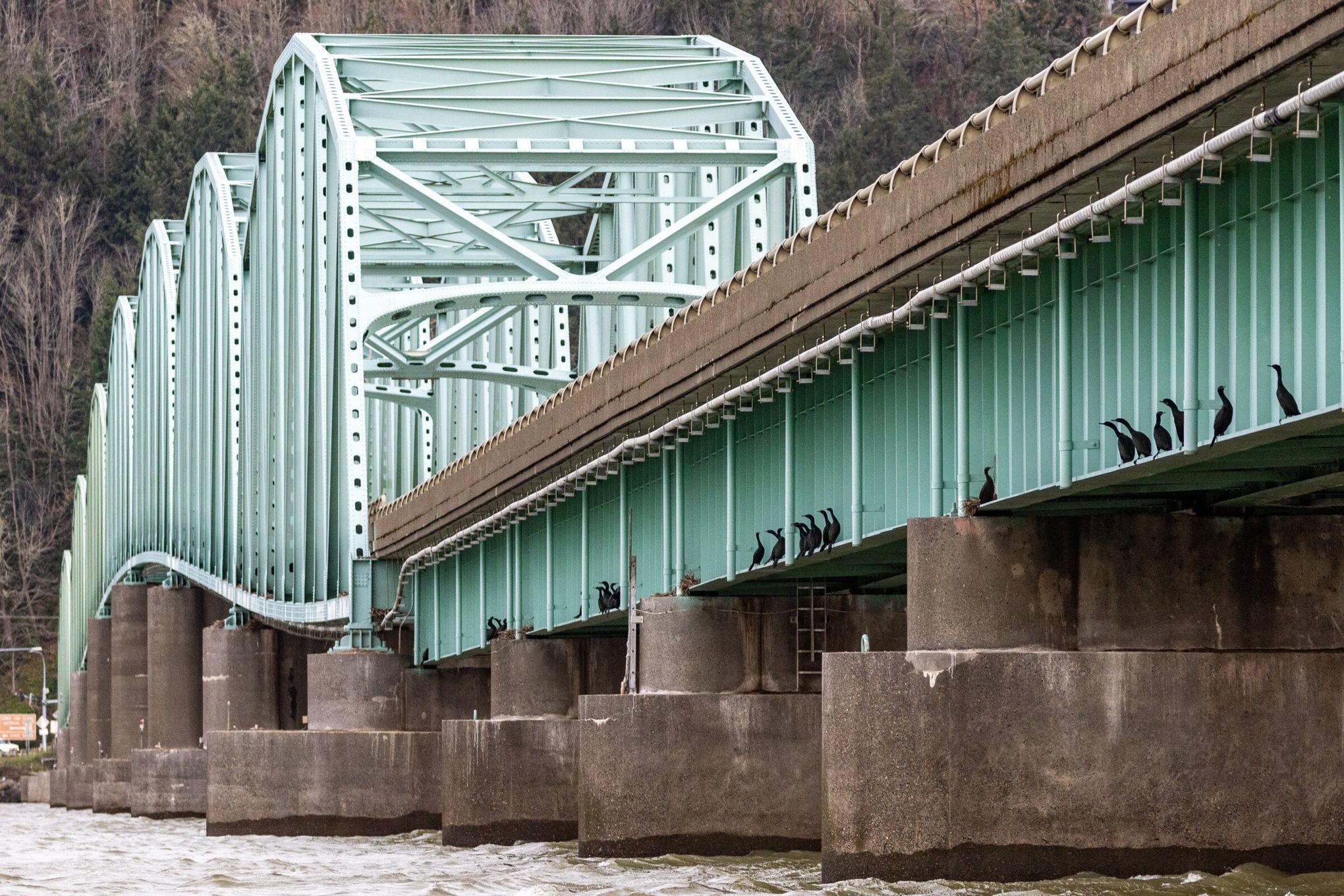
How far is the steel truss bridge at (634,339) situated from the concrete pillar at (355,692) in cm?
130

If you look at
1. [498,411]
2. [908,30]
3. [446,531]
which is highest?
[908,30]

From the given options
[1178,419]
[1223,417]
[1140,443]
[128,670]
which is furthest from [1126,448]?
[128,670]

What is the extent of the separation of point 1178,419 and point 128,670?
86.9m

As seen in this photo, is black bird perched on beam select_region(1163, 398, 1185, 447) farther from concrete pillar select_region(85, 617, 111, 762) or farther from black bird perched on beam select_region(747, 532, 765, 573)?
concrete pillar select_region(85, 617, 111, 762)

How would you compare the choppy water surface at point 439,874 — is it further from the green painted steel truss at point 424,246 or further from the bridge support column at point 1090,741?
the green painted steel truss at point 424,246

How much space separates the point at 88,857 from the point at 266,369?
3239 centimetres

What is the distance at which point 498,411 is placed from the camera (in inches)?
3413

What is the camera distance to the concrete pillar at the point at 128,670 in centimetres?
10500

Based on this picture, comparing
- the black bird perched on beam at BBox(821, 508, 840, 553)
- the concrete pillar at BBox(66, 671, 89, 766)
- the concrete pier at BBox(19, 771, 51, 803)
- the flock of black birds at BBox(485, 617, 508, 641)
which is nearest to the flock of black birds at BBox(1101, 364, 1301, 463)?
the black bird perched on beam at BBox(821, 508, 840, 553)

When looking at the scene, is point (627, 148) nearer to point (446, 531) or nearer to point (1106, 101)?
point (446, 531)

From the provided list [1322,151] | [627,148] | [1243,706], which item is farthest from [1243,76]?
[627,148]

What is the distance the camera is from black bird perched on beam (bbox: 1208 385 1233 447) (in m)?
23.2

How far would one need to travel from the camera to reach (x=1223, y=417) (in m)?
23.3

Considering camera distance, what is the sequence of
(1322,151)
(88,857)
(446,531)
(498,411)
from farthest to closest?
(498,411)
(446,531)
(88,857)
(1322,151)
